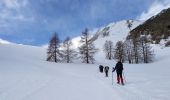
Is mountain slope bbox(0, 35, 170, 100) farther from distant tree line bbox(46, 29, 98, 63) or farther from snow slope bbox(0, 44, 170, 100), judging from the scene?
distant tree line bbox(46, 29, 98, 63)

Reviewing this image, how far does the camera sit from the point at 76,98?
10484 mm

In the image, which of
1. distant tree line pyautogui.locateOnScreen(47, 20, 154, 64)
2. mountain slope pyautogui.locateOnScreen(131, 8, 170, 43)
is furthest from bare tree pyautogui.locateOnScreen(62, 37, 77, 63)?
mountain slope pyautogui.locateOnScreen(131, 8, 170, 43)

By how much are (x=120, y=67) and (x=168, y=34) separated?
7812 centimetres

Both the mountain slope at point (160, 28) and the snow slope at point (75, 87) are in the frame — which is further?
the mountain slope at point (160, 28)

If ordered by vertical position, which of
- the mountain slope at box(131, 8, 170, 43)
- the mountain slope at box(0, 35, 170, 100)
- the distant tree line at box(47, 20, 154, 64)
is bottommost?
the mountain slope at box(0, 35, 170, 100)

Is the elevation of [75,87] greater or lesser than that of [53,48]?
lesser

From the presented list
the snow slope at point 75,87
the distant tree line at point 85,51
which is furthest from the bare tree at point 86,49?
the snow slope at point 75,87

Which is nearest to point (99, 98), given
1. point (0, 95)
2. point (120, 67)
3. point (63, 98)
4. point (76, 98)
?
point (76, 98)

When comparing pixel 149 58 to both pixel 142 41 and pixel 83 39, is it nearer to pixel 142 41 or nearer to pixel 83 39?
pixel 142 41

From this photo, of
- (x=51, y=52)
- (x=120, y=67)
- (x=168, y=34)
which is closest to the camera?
(x=120, y=67)

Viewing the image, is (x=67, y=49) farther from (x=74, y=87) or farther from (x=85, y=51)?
(x=74, y=87)

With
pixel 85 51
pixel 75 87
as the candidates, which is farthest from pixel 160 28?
pixel 75 87

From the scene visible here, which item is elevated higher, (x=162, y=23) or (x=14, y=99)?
(x=162, y=23)

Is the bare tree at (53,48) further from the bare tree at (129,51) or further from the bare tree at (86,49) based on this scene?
the bare tree at (129,51)
